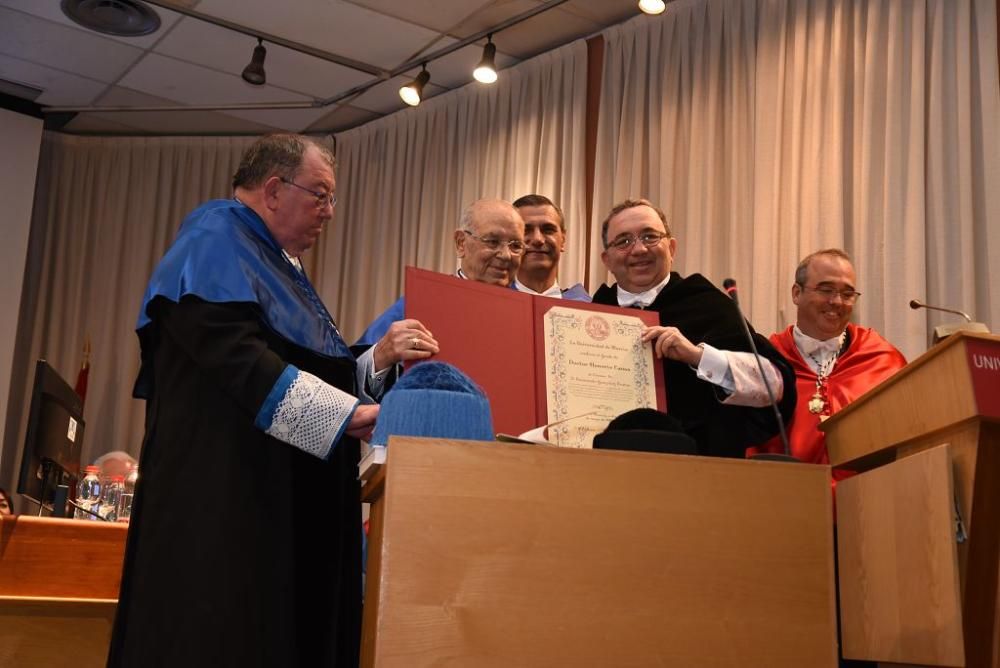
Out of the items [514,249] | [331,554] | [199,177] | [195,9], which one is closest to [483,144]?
[195,9]

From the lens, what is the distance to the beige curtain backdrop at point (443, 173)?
6359 mm

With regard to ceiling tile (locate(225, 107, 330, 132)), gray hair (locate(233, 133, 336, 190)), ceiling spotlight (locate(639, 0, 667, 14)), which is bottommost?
gray hair (locate(233, 133, 336, 190))

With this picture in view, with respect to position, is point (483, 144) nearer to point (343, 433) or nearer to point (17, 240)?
point (17, 240)

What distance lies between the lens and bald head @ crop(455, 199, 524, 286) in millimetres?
3396

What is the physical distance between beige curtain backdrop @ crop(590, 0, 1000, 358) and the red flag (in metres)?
3.65

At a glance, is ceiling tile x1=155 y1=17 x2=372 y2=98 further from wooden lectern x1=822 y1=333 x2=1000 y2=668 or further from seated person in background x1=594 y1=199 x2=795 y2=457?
wooden lectern x1=822 y1=333 x2=1000 y2=668

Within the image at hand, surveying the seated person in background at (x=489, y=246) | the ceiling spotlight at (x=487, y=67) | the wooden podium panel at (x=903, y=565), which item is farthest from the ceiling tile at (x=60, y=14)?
the wooden podium panel at (x=903, y=565)

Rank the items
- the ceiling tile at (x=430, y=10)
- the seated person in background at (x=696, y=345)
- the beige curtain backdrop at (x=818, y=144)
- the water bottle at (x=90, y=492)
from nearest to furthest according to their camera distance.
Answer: the seated person in background at (x=696, y=345) < the water bottle at (x=90, y=492) < the beige curtain backdrop at (x=818, y=144) < the ceiling tile at (x=430, y=10)

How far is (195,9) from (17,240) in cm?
202

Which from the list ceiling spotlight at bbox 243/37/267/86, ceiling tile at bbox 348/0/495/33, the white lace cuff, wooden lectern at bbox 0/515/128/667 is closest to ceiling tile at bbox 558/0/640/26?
ceiling tile at bbox 348/0/495/33

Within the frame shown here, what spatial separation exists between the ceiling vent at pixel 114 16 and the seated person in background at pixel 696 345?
392 centimetres

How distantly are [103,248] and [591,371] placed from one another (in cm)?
609

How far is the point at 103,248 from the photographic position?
26.1ft

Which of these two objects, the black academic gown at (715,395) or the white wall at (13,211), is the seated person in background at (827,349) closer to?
the black academic gown at (715,395)
